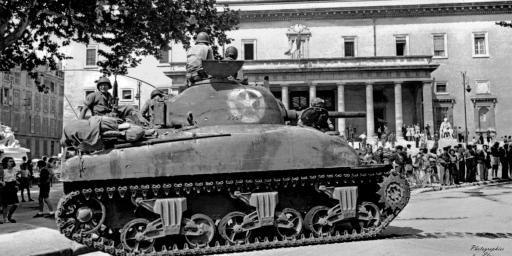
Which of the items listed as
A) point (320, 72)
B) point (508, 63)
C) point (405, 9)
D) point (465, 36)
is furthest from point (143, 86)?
point (508, 63)

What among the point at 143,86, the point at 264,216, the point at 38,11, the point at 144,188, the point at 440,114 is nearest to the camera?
the point at 144,188

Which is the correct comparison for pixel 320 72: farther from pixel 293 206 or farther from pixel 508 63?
pixel 293 206

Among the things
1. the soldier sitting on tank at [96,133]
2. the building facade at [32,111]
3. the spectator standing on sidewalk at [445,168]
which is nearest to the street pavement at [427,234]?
the soldier sitting on tank at [96,133]

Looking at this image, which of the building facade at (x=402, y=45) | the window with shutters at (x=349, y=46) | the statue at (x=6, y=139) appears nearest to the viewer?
the statue at (x=6, y=139)

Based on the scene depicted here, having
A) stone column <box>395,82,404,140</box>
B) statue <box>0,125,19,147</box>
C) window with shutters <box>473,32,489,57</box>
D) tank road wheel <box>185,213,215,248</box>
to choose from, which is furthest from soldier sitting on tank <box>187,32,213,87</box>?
window with shutters <box>473,32,489,57</box>

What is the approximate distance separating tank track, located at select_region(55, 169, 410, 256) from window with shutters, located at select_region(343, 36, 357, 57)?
137ft

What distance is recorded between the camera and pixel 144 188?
25.2ft

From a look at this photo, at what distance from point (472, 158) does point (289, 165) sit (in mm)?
14716

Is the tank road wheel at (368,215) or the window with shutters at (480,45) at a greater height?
the window with shutters at (480,45)

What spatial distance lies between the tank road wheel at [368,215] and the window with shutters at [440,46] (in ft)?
141

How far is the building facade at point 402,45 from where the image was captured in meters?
46.3

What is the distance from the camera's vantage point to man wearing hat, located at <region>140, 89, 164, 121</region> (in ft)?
32.5

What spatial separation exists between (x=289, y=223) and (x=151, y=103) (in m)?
3.87

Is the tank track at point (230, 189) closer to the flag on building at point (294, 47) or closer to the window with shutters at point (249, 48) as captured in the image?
the flag on building at point (294, 47)
